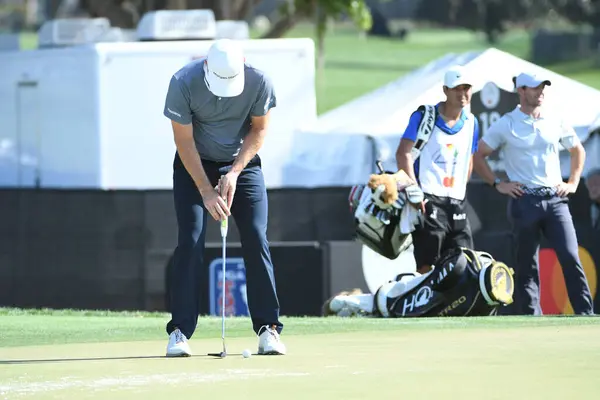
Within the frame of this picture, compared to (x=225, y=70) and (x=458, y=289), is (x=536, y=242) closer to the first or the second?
(x=458, y=289)

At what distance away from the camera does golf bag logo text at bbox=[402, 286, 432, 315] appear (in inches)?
440

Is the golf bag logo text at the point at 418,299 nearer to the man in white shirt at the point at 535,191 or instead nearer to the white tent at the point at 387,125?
the man in white shirt at the point at 535,191

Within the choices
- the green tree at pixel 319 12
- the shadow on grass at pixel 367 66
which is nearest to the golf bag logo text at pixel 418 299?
the green tree at pixel 319 12

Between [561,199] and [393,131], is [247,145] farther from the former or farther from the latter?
[393,131]

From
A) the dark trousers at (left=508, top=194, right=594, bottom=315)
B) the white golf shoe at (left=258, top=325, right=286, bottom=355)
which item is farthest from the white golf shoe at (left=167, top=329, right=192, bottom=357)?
the dark trousers at (left=508, top=194, right=594, bottom=315)

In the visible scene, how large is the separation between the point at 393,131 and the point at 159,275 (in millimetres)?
4166

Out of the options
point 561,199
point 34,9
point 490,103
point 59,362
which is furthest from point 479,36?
point 59,362

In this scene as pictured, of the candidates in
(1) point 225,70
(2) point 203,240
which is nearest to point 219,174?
(2) point 203,240

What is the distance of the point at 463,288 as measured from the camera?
36.1 ft

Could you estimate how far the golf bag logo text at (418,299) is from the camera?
11164 mm

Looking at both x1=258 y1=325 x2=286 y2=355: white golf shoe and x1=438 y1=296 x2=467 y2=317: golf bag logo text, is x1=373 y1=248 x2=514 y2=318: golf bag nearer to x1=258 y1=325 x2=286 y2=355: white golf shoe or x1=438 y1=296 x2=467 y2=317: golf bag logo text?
x1=438 y1=296 x2=467 y2=317: golf bag logo text

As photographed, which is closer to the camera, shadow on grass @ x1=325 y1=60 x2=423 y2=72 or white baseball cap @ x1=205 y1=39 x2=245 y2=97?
white baseball cap @ x1=205 y1=39 x2=245 y2=97

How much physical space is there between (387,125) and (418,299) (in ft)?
24.0

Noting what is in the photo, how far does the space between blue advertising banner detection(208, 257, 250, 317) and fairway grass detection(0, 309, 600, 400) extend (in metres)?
3.59
